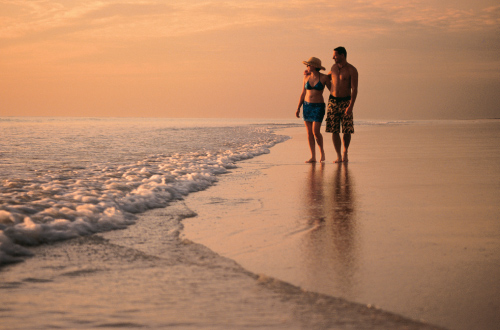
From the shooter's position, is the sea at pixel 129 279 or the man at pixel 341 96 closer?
the sea at pixel 129 279

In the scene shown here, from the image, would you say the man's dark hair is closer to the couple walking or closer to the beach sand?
the couple walking

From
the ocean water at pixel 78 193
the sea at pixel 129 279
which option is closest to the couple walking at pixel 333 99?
the ocean water at pixel 78 193

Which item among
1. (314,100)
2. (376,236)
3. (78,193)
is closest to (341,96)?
(314,100)

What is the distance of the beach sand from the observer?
197 cm

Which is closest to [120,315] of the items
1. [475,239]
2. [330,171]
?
[475,239]

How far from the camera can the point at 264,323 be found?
171cm

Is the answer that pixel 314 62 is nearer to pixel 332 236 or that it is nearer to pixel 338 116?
pixel 338 116

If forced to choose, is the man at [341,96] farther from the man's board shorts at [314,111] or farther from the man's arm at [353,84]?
the man's board shorts at [314,111]

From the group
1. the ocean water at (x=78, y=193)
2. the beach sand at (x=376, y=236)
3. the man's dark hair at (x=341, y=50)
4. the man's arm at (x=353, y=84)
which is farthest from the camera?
the man's arm at (x=353, y=84)

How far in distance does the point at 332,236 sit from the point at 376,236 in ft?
0.90

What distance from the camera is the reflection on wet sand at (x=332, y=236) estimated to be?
221 cm

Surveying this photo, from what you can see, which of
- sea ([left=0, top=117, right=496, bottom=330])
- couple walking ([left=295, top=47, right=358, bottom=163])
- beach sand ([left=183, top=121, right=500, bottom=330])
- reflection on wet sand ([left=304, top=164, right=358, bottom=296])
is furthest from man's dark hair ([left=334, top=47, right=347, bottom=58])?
sea ([left=0, top=117, right=496, bottom=330])

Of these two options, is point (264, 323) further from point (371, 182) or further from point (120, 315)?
point (371, 182)

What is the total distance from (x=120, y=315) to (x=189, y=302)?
28cm
